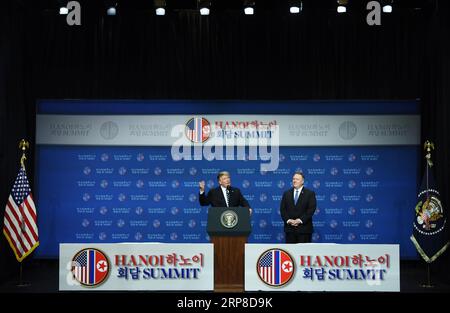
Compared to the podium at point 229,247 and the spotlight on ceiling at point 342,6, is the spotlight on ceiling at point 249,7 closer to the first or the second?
the spotlight on ceiling at point 342,6

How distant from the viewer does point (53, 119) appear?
392 inches

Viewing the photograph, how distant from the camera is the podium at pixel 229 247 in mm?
6973

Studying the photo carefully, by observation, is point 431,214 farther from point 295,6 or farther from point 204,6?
point 204,6

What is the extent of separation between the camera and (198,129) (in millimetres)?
9859

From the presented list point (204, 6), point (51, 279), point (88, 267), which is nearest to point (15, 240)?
point (51, 279)

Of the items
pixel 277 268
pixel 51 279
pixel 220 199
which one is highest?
pixel 220 199

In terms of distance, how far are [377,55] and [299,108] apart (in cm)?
136

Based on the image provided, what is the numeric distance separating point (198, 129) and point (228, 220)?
9.91ft

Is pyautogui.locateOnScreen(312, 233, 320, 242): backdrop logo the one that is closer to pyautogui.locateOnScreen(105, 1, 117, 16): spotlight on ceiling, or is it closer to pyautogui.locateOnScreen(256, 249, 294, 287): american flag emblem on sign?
pyautogui.locateOnScreen(256, 249, 294, 287): american flag emblem on sign

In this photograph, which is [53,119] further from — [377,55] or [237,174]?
[377,55]

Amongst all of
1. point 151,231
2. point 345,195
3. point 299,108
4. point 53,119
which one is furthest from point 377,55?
point 53,119

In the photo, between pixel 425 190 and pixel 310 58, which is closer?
pixel 425 190

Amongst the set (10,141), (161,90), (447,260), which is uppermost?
(161,90)
